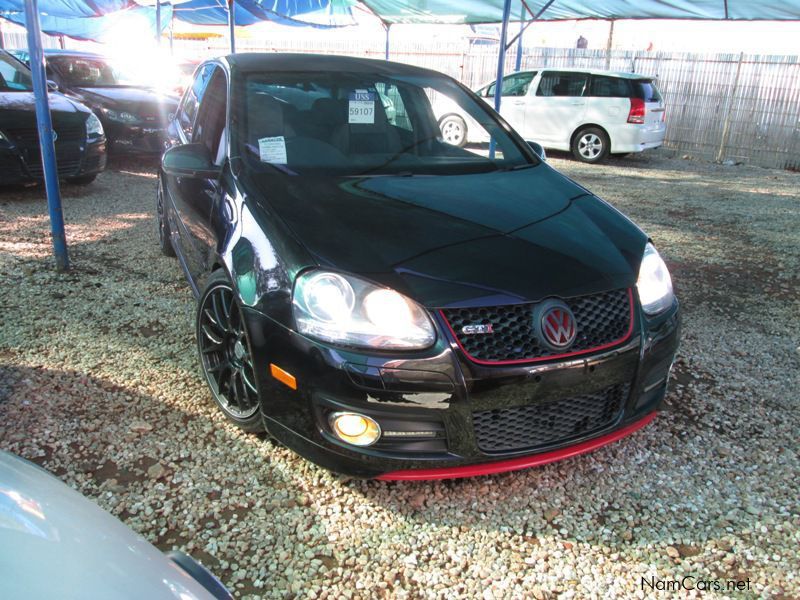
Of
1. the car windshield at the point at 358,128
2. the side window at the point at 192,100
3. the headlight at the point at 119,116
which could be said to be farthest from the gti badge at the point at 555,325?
the headlight at the point at 119,116

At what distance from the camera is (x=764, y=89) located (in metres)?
11.9

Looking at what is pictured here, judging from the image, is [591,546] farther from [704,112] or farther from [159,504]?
[704,112]

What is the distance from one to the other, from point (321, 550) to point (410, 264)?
998mm

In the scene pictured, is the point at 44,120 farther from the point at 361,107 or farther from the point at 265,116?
the point at 361,107

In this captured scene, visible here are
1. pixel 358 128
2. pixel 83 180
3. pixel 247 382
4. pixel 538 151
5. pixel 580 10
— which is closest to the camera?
pixel 247 382

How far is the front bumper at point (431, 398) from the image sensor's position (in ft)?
6.48

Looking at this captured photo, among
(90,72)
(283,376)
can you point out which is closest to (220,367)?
(283,376)

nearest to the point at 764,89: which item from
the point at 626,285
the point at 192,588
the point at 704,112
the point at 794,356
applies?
the point at 704,112

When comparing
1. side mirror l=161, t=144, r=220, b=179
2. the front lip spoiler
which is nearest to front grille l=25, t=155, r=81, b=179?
side mirror l=161, t=144, r=220, b=179

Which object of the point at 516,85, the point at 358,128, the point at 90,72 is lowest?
the point at 358,128

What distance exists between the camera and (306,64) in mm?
3328

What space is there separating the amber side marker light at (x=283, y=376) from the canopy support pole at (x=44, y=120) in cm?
288

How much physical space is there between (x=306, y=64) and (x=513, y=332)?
2077 mm

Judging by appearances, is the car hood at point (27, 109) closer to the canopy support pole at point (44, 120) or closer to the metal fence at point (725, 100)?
the canopy support pole at point (44, 120)
